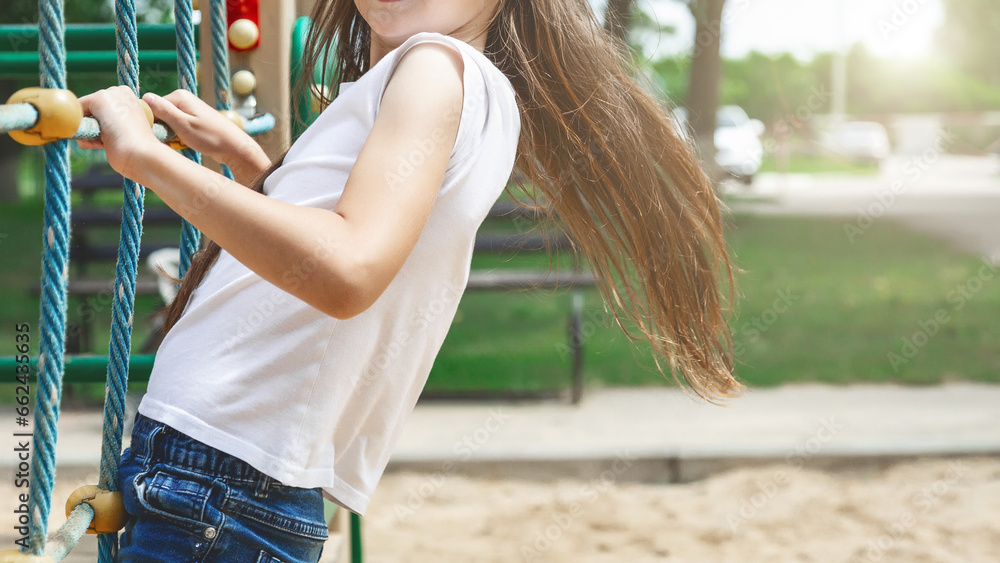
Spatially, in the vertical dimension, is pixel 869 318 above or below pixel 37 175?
above

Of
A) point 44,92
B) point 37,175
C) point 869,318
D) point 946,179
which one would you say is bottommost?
point 37,175

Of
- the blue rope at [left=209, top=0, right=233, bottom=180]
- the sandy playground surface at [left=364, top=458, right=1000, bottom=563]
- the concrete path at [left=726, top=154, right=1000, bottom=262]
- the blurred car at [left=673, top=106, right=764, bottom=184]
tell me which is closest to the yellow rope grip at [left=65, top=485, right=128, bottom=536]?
the blue rope at [left=209, top=0, right=233, bottom=180]

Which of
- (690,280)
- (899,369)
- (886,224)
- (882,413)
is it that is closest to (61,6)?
(690,280)

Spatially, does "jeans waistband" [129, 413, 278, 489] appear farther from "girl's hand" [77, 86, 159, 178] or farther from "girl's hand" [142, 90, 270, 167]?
"girl's hand" [142, 90, 270, 167]

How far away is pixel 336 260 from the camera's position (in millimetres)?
750

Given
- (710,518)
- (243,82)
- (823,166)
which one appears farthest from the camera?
(823,166)

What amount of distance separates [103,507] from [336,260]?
0.41 m

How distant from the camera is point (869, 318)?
17.5 feet

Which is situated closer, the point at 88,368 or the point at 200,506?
the point at 200,506

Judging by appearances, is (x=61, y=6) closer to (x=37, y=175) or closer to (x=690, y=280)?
(x=690, y=280)

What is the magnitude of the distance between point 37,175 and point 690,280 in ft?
72.4

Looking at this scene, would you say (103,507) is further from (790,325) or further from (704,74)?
(704,74)

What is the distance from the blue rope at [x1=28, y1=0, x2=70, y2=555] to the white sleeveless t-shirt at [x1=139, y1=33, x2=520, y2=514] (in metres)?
0.09

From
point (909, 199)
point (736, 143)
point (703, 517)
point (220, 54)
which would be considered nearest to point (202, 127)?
point (220, 54)
